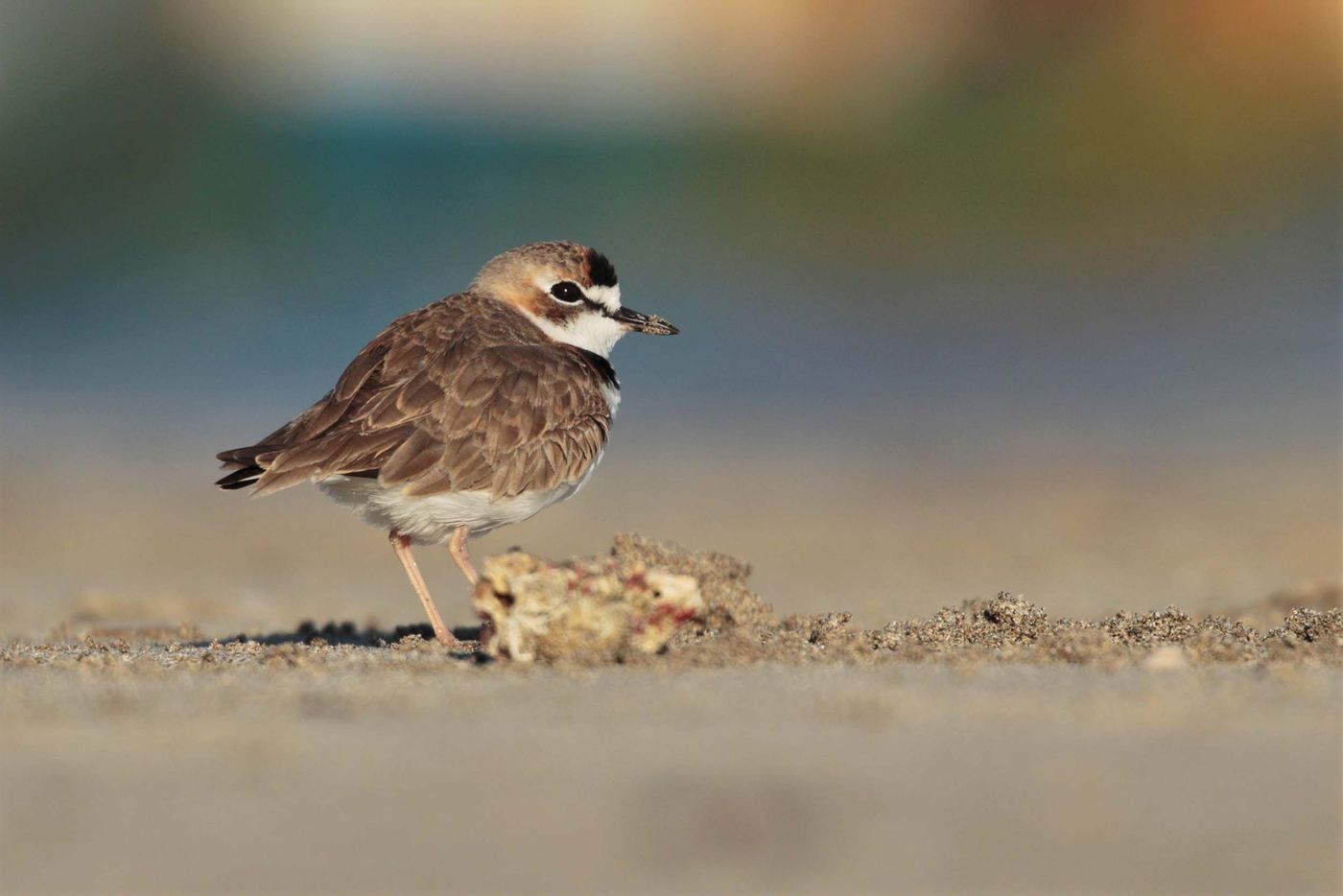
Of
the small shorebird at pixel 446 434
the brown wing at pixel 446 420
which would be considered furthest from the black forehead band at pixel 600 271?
the brown wing at pixel 446 420

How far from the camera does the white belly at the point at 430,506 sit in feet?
21.3

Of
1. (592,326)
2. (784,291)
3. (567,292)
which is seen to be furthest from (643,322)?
(784,291)

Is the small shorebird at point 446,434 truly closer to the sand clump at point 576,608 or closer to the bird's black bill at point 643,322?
the bird's black bill at point 643,322

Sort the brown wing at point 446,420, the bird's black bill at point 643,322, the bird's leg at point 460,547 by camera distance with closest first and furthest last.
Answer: the brown wing at point 446,420 < the bird's leg at point 460,547 < the bird's black bill at point 643,322

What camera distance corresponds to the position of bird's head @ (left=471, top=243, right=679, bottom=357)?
7.70 metres

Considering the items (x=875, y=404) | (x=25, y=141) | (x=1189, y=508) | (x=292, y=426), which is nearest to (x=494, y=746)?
(x=292, y=426)

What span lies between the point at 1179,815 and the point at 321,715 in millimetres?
2149

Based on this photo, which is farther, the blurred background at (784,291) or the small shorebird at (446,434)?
the blurred background at (784,291)

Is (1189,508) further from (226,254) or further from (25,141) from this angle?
(25,141)

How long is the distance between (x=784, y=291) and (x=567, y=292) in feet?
61.4

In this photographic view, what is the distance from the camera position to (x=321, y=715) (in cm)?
427

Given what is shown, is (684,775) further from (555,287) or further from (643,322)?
(643,322)

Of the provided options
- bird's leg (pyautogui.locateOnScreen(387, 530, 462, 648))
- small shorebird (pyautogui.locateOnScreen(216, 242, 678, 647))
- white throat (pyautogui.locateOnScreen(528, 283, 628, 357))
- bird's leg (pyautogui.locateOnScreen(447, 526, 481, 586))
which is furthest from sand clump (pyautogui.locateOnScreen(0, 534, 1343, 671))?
white throat (pyautogui.locateOnScreen(528, 283, 628, 357))

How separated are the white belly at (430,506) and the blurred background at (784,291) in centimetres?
146
